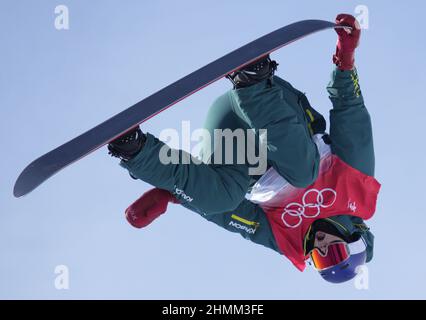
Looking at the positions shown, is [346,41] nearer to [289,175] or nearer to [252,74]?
[252,74]

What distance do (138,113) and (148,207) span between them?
0.70m

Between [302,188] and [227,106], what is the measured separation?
68 centimetres

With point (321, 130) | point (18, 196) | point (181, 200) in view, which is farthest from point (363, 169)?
point (18, 196)

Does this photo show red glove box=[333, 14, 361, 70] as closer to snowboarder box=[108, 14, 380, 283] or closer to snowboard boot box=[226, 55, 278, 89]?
snowboarder box=[108, 14, 380, 283]

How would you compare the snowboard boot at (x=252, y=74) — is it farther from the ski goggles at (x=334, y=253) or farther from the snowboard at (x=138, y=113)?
the ski goggles at (x=334, y=253)

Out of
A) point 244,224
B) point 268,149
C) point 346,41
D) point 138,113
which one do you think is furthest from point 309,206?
point 138,113

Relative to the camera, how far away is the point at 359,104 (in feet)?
13.2

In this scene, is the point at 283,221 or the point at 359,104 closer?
the point at 359,104

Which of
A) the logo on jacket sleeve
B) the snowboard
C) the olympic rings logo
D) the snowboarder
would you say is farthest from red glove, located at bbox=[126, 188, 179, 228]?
the olympic rings logo

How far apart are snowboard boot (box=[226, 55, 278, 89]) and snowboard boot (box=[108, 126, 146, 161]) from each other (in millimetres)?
582

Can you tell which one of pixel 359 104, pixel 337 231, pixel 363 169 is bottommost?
pixel 337 231

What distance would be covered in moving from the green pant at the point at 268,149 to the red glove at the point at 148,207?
0.15 meters

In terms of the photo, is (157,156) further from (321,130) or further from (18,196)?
(321,130)

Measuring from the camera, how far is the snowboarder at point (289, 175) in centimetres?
353
